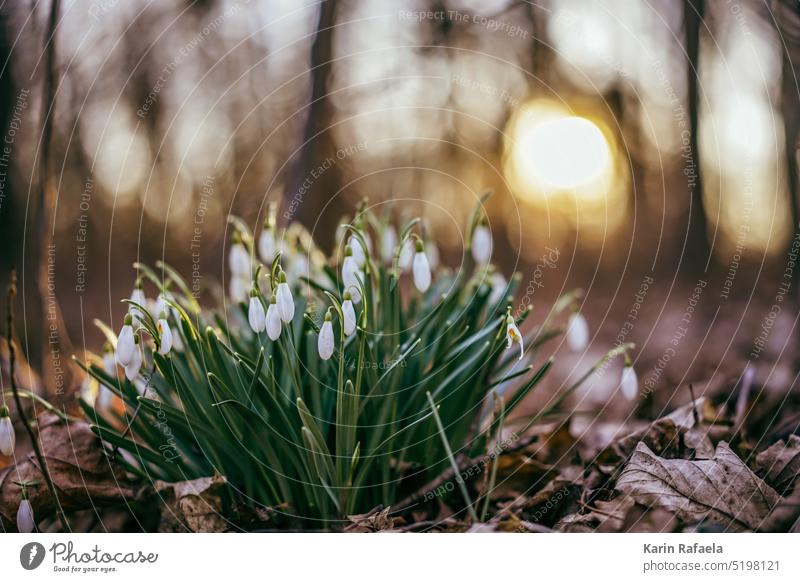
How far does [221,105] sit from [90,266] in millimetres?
2097

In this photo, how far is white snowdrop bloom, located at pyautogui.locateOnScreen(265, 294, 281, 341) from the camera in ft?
3.47

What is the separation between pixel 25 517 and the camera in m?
1.19

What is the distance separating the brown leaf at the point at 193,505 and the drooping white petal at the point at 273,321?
0.31m

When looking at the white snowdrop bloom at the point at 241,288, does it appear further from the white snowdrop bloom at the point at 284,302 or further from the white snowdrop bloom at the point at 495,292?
the white snowdrop bloom at the point at 495,292

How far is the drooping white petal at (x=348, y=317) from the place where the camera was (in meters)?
1.08

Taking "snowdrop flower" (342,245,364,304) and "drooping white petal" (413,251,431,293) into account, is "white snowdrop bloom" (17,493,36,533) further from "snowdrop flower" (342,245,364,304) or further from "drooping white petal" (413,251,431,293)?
"drooping white petal" (413,251,431,293)

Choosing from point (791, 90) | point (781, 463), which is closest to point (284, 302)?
point (781, 463)

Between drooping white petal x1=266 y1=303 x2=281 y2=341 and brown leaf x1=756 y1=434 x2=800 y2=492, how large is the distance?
1131 mm

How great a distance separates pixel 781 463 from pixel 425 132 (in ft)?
5.67

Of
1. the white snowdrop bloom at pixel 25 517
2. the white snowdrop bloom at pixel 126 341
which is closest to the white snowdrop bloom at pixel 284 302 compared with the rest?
the white snowdrop bloom at pixel 126 341

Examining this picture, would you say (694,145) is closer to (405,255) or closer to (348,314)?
(405,255)
